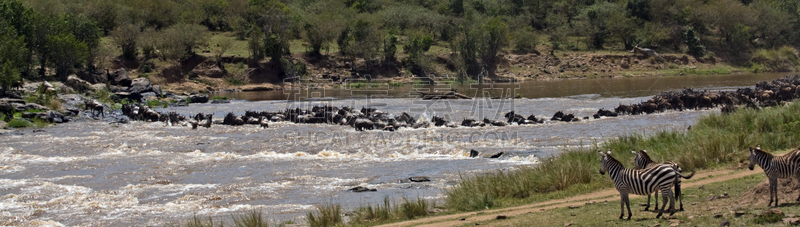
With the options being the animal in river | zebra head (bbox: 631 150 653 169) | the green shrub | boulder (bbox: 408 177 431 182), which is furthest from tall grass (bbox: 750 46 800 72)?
the green shrub

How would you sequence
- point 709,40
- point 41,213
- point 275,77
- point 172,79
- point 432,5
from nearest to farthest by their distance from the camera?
point 41,213 → point 172,79 → point 275,77 → point 709,40 → point 432,5

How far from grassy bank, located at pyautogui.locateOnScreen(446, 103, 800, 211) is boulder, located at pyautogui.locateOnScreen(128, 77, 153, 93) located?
39.5 meters

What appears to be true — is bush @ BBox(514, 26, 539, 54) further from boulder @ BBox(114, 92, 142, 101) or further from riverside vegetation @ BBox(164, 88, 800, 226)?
riverside vegetation @ BBox(164, 88, 800, 226)

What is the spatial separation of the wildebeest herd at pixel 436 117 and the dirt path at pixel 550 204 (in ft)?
48.5

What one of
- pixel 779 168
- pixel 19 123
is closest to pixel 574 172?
pixel 779 168

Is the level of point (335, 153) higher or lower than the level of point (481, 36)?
lower

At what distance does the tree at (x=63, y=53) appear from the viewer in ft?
154

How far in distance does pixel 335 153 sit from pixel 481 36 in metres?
54.3

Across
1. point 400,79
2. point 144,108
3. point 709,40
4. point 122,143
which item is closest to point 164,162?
point 122,143

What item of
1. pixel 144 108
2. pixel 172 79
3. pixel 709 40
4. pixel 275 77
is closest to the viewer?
pixel 144 108

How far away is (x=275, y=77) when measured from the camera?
2594 inches

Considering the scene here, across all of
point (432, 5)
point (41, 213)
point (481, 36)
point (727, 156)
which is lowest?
point (41, 213)

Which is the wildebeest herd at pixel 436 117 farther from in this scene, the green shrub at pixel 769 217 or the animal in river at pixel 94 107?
the green shrub at pixel 769 217

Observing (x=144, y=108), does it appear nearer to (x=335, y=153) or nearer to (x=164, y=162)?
(x=164, y=162)
